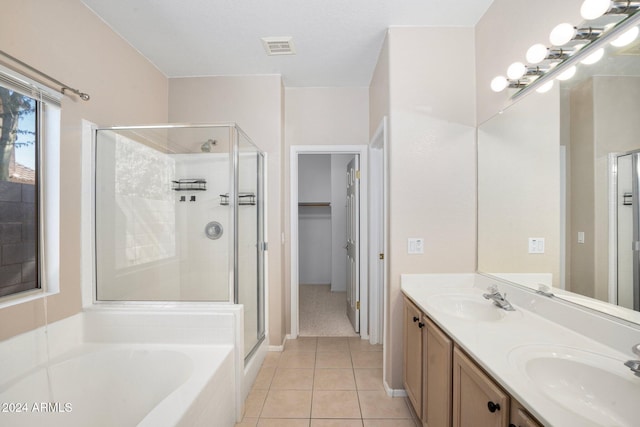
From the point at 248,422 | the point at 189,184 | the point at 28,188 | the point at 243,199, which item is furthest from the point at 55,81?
the point at 248,422

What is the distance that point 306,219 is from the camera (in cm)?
521

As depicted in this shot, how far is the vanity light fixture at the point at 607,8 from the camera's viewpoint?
0.95m

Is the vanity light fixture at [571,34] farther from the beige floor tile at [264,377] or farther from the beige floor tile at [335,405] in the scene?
the beige floor tile at [264,377]

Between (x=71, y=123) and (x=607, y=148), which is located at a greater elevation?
(x=71, y=123)

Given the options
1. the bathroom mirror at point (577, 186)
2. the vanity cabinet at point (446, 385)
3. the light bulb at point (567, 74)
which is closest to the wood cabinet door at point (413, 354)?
the vanity cabinet at point (446, 385)

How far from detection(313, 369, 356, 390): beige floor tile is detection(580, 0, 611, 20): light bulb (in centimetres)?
252

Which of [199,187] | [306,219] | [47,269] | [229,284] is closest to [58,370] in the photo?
[47,269]

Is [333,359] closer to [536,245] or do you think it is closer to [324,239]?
[536,245]

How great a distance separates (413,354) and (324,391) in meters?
0.80

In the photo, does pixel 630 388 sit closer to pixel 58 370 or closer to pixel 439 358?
pixel 439 358

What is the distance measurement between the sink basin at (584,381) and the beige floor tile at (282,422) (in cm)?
140

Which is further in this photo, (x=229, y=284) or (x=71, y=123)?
(x=229, y=284)

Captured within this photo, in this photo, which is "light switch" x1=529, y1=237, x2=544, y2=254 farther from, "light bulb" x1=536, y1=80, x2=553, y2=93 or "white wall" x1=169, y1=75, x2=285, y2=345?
"white wall" x1=169, y1=75, x2=285, y2=345

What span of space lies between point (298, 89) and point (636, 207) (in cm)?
281
